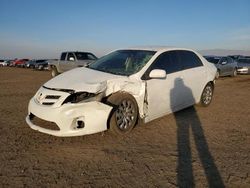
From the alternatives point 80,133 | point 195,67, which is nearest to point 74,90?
point 80,133

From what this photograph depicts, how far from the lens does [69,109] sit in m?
4.68

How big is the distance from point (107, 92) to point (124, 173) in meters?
1.79

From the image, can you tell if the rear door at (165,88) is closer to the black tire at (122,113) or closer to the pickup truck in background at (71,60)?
the black tire at (122,113)

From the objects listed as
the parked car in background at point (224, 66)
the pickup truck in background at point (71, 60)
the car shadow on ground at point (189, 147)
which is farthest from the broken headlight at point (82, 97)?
the parked car in background at point (224, 66)

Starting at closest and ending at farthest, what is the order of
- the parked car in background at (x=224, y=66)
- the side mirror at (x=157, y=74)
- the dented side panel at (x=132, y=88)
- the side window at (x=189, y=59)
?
the dented side panel at (x=132, y=88)
the side mirror at (x=157, y=74)
the side window at (x=189, y=59)
the parked car in background at (x=224, y=66)

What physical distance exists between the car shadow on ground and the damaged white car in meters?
0.28

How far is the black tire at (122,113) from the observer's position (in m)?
5.07

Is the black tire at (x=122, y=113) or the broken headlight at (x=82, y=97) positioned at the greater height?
the broken headlight at (x=82, y=97)

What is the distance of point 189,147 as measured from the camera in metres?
4.80

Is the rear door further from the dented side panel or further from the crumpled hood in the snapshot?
the crumpled hood

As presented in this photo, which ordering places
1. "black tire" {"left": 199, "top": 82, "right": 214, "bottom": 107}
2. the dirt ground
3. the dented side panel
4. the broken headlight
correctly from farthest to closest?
"black tire" {"left": 199, "top": 82, "right": 214, "bottom": 107} < the dented side panel < the broken headlight < the dirt ground

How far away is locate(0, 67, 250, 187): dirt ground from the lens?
11.8ft

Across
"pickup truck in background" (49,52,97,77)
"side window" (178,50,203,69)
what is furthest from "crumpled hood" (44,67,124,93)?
"pickup truck in background" (49,52,97,77)

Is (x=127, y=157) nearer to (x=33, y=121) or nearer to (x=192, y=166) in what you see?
(x=192, y=166)
